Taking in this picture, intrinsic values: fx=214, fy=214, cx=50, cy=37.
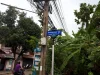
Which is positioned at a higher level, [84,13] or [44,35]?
[84,13]

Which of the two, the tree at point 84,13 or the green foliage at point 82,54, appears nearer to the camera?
the green foliage at point 82,54

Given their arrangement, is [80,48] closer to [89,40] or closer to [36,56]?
[89,40]

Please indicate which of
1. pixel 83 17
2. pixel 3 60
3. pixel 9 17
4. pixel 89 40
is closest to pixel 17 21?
pixel 9 17

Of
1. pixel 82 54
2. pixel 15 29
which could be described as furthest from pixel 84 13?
pixel 15 29

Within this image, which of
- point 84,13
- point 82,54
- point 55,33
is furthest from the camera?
point 84,13

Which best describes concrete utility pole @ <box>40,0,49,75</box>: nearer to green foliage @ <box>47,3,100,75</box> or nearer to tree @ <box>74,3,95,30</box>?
green foliage @ <box>47,3,100,75</box>

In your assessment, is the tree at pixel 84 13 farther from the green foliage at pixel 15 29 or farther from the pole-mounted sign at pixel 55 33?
the green foliage at pixel 15 29

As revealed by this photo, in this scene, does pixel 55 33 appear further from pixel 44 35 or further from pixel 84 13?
pixel 84 13

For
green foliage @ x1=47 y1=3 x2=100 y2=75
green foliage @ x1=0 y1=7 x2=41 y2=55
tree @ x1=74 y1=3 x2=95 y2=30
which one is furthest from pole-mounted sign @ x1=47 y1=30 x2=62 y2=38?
green foliage @ x1=0 y1=7 x2=41 y2=55

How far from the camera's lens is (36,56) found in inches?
472

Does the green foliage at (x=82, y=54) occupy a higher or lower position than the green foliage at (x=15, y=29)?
lower

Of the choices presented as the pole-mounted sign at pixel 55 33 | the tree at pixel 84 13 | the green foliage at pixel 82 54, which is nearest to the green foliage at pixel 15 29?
the tree at pixel 84 13

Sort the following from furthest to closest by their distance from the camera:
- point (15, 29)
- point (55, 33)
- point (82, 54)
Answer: point (15, 29) → point (82, 54) → point (55, 33)

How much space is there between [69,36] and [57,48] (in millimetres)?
993
